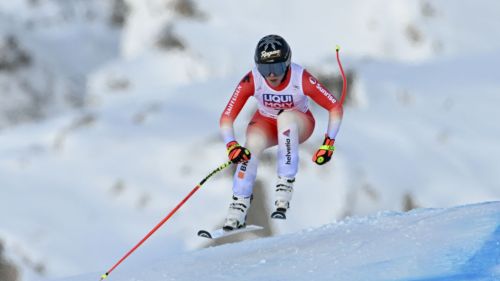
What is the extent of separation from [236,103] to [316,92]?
73cm

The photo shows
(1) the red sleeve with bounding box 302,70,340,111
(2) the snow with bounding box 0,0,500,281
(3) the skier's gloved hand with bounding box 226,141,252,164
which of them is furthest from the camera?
(2) the snow with bounding box 0,0,500,281

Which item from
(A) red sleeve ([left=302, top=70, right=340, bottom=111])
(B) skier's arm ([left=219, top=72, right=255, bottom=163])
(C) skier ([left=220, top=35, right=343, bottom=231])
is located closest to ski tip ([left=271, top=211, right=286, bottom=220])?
(C) skier ([left=220, top=35, right=343, bottom=231])

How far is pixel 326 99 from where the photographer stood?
8.87m

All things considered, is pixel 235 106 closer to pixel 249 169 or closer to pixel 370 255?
pixel 249 169

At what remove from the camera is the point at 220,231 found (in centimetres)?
896

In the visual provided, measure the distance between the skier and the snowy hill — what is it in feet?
1.57

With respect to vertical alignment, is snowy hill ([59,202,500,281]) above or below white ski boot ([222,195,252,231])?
below

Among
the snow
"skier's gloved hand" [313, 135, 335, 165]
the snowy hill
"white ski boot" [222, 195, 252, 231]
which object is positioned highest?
the snow

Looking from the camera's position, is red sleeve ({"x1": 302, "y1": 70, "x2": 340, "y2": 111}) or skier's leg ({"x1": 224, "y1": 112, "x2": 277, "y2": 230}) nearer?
red sleeve ({"x1": 302, "y1": 70, "x2": 340, "y2": 111})

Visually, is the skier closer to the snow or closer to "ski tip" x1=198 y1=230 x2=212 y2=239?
"ski tip" x1=198 y1=230 x2=212 y2=239

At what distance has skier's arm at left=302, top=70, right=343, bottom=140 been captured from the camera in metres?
8.81

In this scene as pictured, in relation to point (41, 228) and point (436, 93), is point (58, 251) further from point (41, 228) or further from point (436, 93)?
point (436, 93)

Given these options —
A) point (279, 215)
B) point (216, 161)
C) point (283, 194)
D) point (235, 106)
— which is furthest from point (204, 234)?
point (216, 161)

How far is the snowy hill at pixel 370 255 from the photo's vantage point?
23.8 ft
